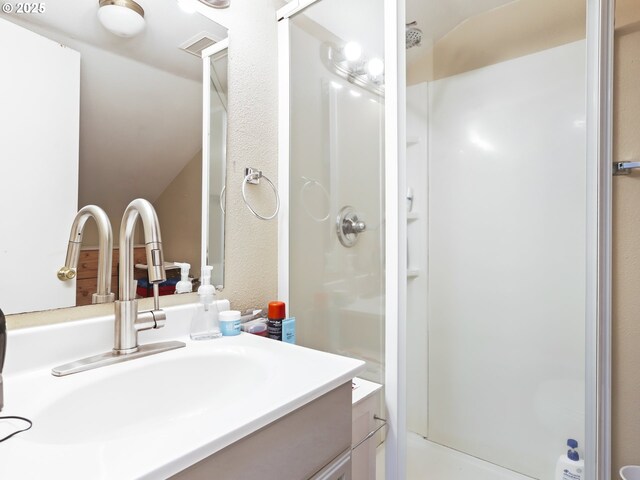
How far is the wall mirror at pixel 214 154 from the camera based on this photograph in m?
1.12

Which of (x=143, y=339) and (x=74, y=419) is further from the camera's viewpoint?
(x=143, y=339)

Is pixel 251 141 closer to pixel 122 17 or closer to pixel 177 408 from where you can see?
pixel 122 17

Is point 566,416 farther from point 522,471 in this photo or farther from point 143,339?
point 143,339

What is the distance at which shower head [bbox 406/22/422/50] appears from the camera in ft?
3.99

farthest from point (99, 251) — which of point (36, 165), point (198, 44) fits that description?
point (198, 44)

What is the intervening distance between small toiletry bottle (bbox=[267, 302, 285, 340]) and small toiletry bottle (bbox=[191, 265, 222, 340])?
0.48ft

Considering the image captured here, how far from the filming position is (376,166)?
1118 mm

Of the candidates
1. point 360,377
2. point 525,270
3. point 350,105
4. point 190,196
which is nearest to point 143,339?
point 190,196

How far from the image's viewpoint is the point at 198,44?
43.6 inches

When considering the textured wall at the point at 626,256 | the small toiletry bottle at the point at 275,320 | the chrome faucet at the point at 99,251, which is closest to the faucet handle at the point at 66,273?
the chrome faucet at the point at 99,251

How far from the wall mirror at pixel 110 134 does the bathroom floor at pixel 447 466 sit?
1336mm

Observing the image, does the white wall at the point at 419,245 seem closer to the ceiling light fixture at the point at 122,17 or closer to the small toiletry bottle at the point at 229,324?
the small toiletry bottle at the point at 229,324

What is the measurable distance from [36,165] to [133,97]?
1.02ft

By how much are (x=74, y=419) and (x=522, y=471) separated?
5.99 feet
